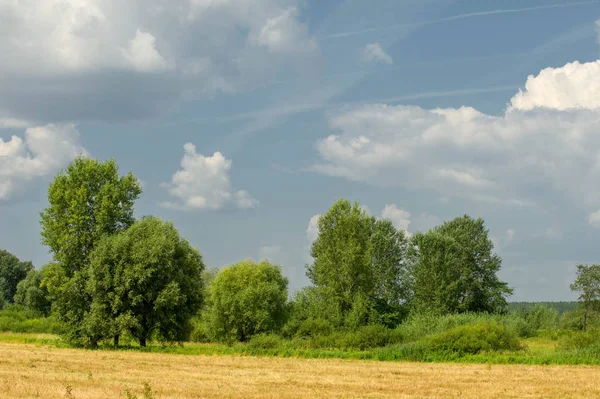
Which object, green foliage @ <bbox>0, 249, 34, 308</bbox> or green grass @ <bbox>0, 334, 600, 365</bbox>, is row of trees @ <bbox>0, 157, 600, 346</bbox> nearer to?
green grass @ <bbox>0, 334, 600, 365</bbox>

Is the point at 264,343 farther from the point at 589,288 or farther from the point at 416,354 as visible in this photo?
the point at 589,288

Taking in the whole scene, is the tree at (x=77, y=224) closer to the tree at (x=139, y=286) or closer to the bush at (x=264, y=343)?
the tree at (x=139, y=286)

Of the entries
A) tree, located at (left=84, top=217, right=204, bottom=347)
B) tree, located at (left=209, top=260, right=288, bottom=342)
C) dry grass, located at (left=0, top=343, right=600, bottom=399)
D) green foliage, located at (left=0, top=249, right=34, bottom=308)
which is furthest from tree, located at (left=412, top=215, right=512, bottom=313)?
green foliage, located at (left=0, top=249, right=34, bottom=308)

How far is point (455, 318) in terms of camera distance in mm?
60000

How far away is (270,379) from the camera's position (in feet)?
92.3

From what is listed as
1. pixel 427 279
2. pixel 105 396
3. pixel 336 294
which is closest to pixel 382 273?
pixel 427 279

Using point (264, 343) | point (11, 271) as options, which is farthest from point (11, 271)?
point (264, 343)

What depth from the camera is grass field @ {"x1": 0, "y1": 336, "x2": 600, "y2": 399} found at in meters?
22.6

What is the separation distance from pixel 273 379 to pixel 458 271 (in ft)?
197

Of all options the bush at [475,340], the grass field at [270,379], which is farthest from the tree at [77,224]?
the bush at [475,340]

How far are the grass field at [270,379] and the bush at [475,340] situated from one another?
7.05m

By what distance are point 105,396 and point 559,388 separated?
18547 mm

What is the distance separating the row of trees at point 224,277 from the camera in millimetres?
49969

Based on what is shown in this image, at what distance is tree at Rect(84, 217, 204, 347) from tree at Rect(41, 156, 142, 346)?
175 centimetres
